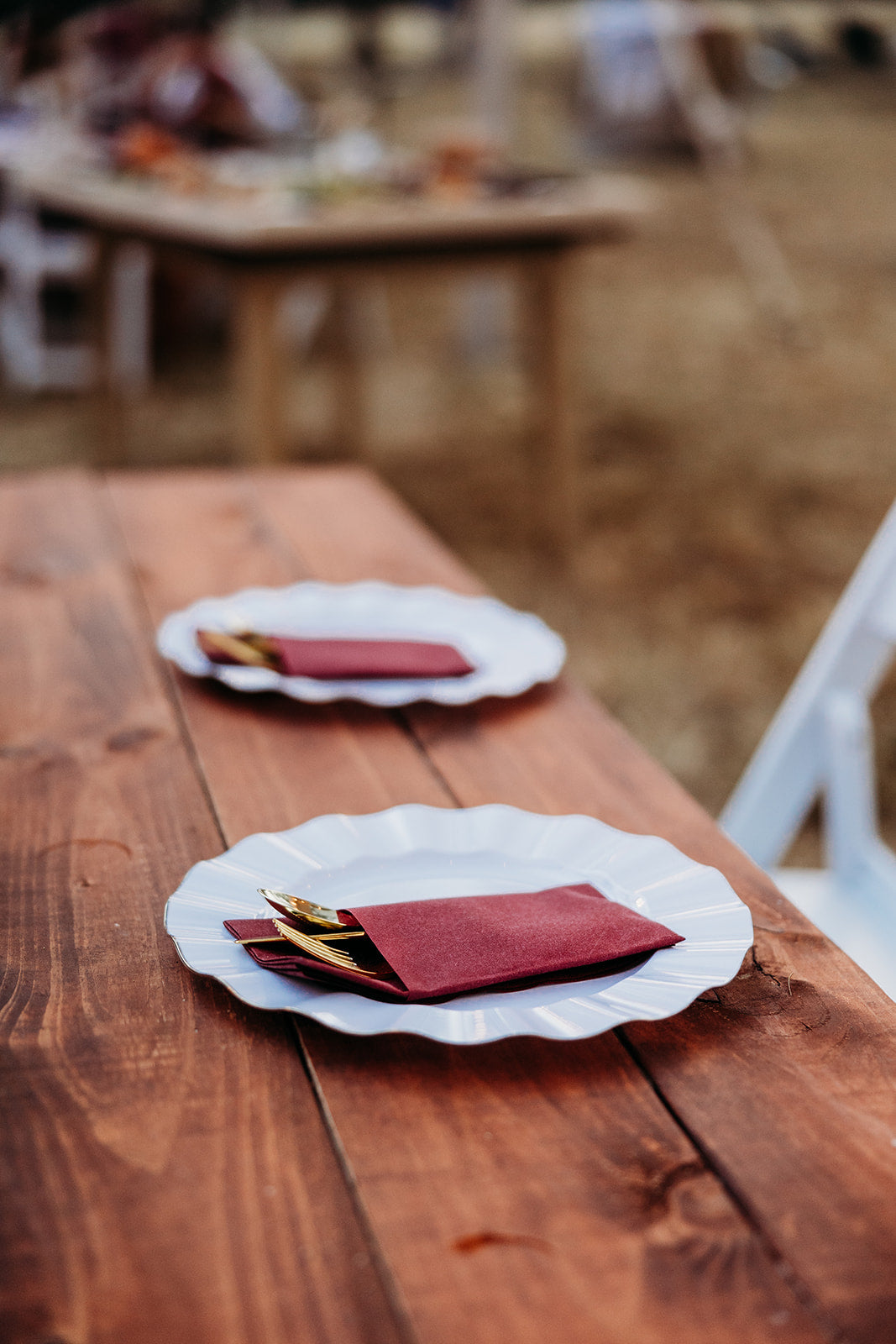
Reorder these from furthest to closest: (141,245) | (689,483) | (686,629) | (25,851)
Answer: (689,483)
(141,245)
(686,629)
(25,851)

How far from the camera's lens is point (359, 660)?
31.5 inches

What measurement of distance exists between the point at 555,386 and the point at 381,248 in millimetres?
469

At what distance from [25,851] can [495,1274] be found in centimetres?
33

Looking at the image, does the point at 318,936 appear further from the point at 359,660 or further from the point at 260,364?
the point at 260,364

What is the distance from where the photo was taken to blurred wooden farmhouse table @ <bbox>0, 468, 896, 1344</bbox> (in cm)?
36

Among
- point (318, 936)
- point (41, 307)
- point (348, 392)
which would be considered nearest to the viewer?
point (318, 936)

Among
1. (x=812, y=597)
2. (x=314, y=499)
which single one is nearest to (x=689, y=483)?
(x=812, y=597)

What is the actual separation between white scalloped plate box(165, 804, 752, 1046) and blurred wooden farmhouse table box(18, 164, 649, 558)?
178 centimetres

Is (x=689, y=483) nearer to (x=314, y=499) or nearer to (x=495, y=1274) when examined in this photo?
(x=314, y=499)

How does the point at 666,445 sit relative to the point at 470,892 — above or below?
below

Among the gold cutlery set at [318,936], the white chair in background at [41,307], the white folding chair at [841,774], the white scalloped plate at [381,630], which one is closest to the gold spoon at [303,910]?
the gold cutlery set at [318,936]

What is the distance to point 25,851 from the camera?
0.61 metres

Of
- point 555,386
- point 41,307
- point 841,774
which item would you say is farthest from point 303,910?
point 41,307

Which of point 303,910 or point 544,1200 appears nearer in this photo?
point 544,1200
